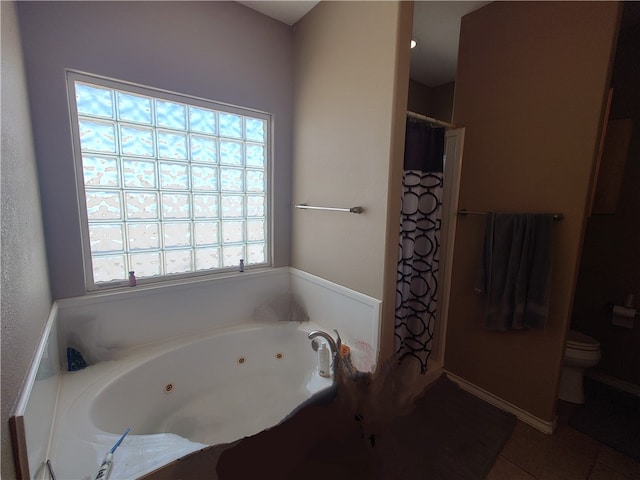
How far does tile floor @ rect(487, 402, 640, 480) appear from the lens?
52.6 inches

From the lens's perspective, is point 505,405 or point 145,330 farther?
point 505,405

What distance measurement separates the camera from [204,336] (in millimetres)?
1780

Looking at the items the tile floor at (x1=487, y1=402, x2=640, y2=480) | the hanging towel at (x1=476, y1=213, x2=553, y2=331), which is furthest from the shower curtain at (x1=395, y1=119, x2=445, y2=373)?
the tile floor at (x1=487, y1=402, x2=640, y2=480)

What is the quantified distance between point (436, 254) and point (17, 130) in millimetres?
2127

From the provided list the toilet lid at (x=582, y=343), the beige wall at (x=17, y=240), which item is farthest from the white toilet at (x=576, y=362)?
the beige wall at (x=17, y=240)

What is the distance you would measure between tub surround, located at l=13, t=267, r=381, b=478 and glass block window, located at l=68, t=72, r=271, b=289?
143 millimetres

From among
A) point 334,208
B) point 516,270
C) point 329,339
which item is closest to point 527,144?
point 516,270

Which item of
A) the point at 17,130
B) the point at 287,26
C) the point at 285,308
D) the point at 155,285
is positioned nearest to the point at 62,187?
the point at 17,130

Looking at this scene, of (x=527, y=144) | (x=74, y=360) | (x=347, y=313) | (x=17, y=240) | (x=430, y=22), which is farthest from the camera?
(x=430, y=22)

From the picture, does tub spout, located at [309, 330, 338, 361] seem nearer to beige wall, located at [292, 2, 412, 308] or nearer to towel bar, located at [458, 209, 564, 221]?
beige wall, located at [292, 2, 412, 308]

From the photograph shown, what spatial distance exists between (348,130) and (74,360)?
194 centimetres

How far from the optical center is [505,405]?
5.75 feet

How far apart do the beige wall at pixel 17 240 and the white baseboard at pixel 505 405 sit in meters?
2.28

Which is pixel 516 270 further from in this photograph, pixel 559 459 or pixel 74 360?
pixel 74 360
